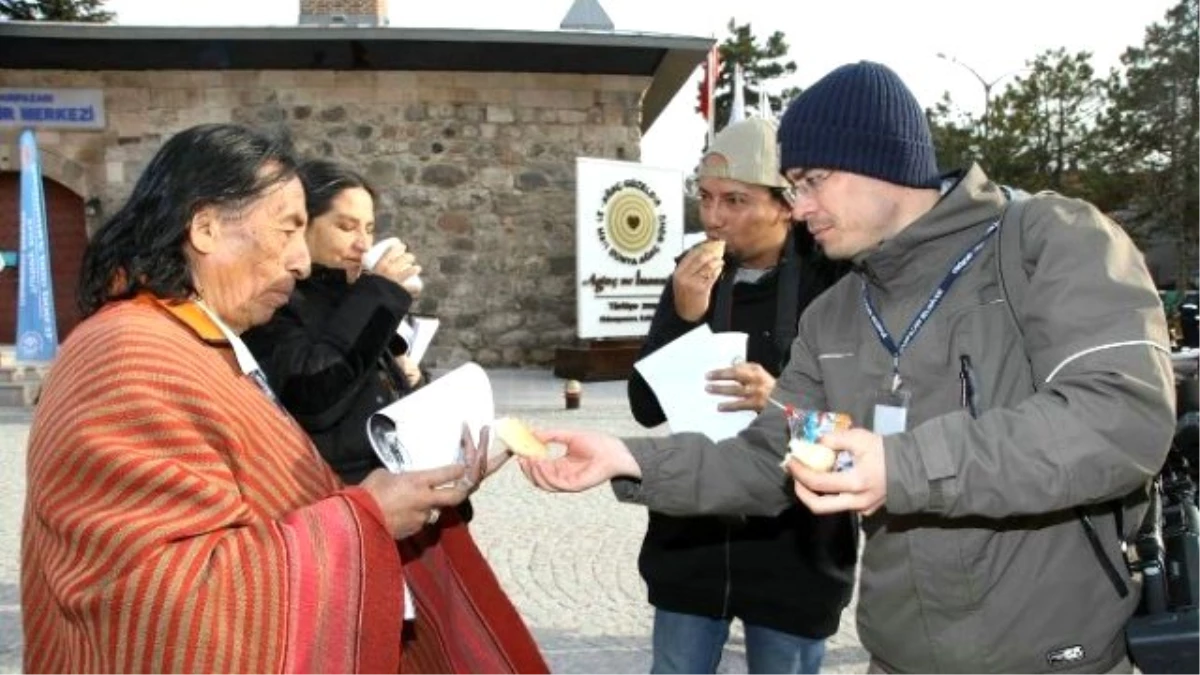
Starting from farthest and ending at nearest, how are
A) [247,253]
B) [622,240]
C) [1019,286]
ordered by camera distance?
[622,240] < [247,253] < [1019,286]

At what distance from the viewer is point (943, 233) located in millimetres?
1881

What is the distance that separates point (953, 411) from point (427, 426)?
0.97 meters

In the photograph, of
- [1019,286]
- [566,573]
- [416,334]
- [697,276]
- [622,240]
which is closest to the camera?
[1019,286]

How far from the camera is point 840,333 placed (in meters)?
2.08

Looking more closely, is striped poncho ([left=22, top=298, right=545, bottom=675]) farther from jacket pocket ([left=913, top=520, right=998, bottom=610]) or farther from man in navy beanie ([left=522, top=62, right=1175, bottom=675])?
A: jacket pocket ([left=913, top=520, right=998, bottom=610])

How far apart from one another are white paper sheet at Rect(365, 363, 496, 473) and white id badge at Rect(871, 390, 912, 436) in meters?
0.78

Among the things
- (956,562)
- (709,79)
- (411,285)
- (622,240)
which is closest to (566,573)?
(411,285)

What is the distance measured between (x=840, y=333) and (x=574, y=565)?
3.91 metres

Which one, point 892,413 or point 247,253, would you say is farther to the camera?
point 247,253

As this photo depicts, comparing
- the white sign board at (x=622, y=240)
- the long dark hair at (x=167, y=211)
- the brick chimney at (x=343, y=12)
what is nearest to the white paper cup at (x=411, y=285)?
the long dark hair at (x=167, y=211)

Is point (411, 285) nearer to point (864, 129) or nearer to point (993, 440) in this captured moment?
point (864, 129)

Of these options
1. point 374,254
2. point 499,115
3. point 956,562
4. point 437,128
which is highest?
point 499,115

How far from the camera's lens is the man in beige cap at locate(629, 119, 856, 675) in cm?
275

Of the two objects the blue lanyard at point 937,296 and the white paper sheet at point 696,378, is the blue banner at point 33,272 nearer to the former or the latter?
the white paper sheet at point 696,378
